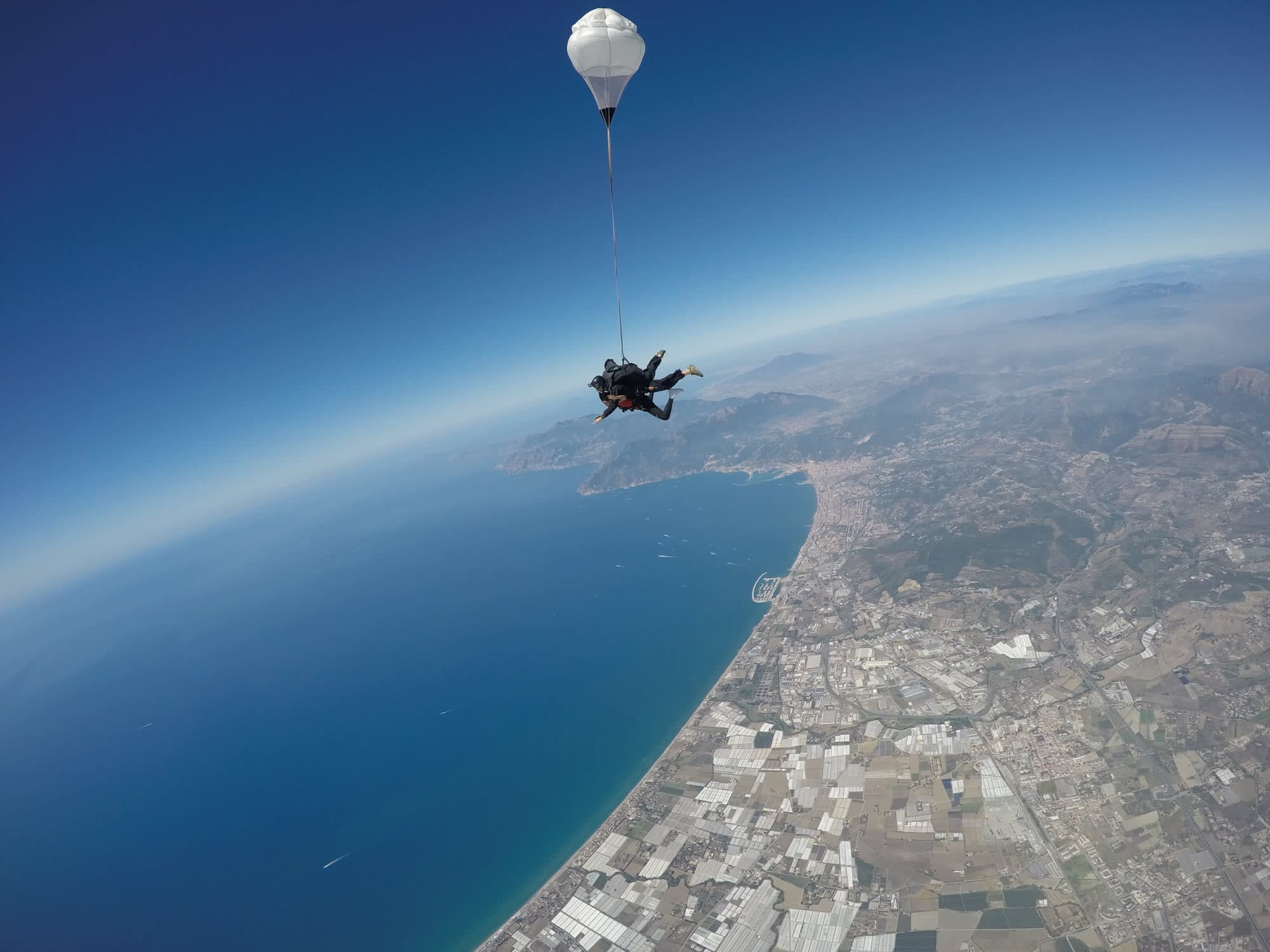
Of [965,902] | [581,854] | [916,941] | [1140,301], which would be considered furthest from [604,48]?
[1140,301]

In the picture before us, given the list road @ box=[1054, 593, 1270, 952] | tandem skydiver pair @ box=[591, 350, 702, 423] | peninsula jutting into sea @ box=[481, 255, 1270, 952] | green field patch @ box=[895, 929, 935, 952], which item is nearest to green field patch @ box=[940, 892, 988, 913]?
peninsula jutting into sea @ box=[481, 255, 1270, 952]

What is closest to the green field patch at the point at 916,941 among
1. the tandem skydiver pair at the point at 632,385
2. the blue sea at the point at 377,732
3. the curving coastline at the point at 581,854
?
the curving coastline at the point at 581,854

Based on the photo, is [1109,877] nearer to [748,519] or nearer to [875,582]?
[875,582]

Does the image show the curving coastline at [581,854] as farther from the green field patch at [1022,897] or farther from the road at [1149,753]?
the road at [1149,753]

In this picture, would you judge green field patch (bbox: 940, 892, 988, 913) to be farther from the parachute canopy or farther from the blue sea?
the parachute canopy

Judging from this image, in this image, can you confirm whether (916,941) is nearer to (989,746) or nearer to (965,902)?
(965,902)

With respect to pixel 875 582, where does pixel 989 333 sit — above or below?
above

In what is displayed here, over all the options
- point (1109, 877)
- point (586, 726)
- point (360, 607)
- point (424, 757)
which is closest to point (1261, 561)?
point (1109, 877)
